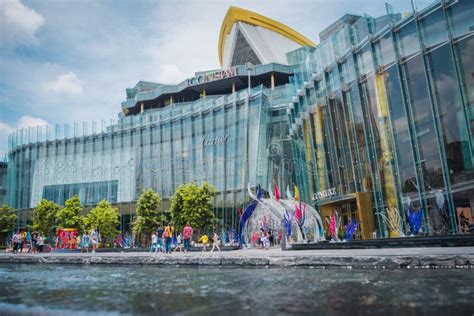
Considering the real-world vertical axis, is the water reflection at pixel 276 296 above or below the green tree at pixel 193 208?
below

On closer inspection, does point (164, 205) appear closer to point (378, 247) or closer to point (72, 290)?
point (378, 247)

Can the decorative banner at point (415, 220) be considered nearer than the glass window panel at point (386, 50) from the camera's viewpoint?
Yes

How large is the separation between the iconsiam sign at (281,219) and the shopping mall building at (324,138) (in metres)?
3.08

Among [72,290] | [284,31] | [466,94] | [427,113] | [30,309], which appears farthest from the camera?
[284,31]

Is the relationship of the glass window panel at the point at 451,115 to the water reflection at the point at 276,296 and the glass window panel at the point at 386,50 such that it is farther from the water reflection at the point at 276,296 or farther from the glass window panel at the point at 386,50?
the water reflection at the point at 276,296

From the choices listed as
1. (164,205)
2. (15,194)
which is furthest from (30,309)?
(15,194)

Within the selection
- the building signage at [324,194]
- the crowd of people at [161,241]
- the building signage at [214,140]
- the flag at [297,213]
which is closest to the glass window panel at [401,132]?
the flag at [297,213]

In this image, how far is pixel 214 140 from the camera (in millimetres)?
46688

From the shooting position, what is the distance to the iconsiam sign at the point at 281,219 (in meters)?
22.6

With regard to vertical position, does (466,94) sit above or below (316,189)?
above

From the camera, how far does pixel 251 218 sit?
25094 mm

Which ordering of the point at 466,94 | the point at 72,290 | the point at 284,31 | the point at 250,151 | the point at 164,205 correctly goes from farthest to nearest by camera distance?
the point at 284,31 → the point at 164,205 → the point at 250,151 → the point at 466,94 → the point at 72,290

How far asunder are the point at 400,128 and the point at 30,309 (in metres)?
19.8

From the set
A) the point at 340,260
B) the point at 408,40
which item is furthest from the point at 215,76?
the point at 340,260
